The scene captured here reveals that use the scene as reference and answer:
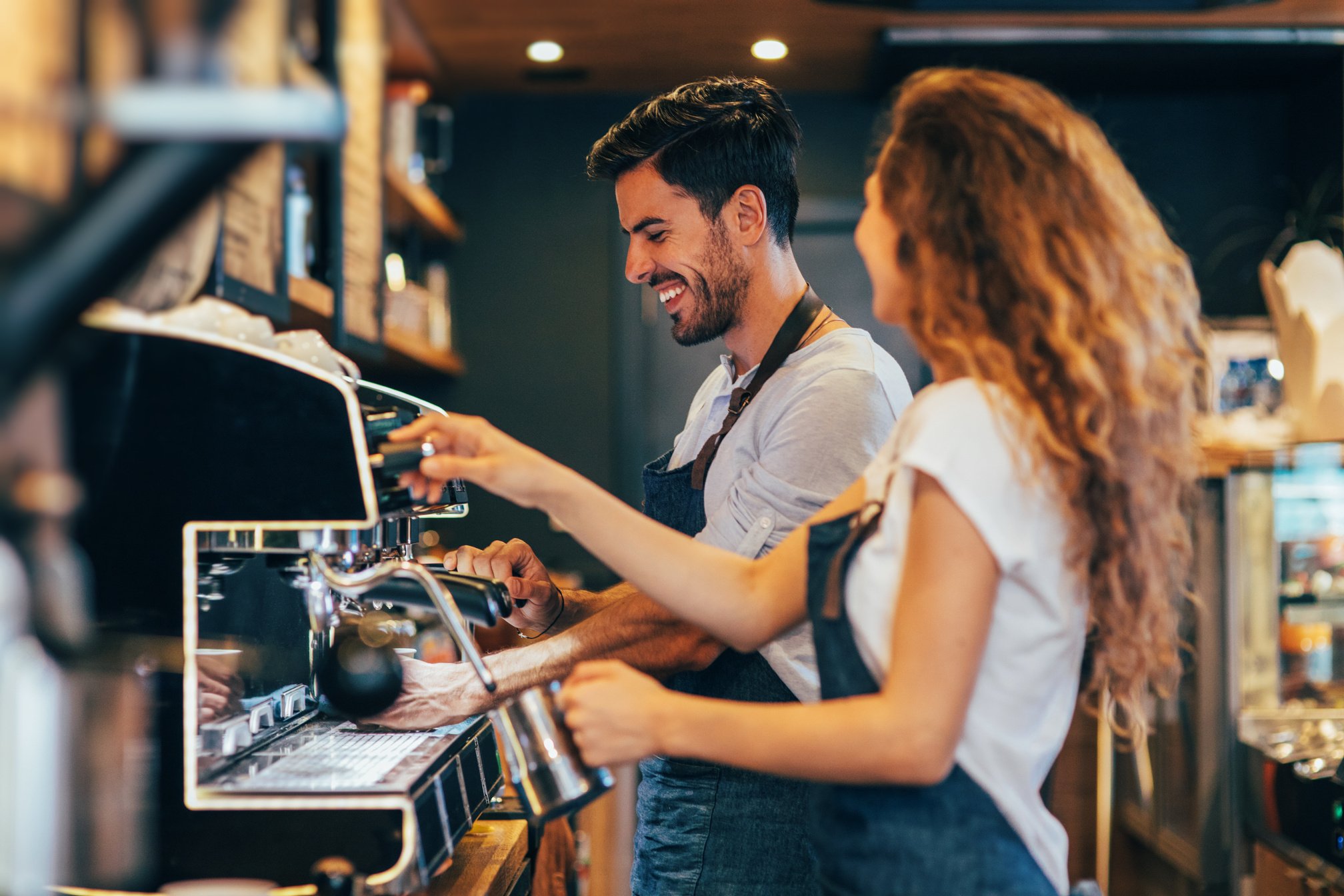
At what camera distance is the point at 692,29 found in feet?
11.0

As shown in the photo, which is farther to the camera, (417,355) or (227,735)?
(417,355)

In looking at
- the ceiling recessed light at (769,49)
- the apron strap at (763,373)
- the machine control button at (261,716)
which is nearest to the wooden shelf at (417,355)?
the ceiling recessed light at (769,49)

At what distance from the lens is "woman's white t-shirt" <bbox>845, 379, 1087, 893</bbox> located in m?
0.90

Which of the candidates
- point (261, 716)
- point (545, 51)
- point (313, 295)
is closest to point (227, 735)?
point (261, 716)

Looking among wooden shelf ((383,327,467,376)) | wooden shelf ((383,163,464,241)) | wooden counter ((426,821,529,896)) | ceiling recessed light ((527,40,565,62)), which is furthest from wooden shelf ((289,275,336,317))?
ceiling recessed light ((527,40,565,62))

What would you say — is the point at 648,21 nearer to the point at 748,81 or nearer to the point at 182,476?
the point at 748,81

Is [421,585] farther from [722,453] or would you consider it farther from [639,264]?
[639,264]

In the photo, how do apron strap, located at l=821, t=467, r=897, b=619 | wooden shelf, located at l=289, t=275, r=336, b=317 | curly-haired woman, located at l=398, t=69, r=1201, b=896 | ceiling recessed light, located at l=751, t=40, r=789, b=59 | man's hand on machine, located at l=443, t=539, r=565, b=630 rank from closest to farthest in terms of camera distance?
curly-haired woman, located at l=398, t=69, r=1201, b=896 < apron strap, located at l=821, t=467, r=897, b=619 < man's hand on machine, located at l=443, t=539, r=565, b=630 < wooden shelf, located at l=289, t=275, r=336, b=317 < ceiling recessed light, located at l=751, t=40, r=789, b=59

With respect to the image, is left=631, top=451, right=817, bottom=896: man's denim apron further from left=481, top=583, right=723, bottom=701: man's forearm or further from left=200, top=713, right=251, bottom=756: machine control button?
left=200, top=713, right=251, bottom=756: machine control button

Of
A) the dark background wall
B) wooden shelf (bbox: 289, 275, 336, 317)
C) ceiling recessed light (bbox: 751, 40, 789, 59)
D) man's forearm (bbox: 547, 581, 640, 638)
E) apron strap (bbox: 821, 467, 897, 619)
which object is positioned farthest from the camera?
the dark background wall

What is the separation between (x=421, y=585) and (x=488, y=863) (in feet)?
1.20

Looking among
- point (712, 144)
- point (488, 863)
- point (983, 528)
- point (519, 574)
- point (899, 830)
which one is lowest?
point (488, 863)

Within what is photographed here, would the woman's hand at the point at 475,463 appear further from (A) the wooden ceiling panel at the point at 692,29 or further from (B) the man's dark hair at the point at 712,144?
(A) the wooden ceiling panel at the point at 692,29

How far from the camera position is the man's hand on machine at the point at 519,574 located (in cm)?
153
